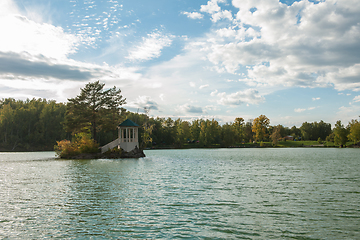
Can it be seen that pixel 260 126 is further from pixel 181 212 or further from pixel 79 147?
pixel 181 212

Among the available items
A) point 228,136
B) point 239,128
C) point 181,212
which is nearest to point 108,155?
point 181,212

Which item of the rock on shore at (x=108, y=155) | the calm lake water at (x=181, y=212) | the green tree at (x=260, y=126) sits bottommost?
the calm lake water at (x=181, y=212)

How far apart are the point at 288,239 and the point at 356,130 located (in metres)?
115

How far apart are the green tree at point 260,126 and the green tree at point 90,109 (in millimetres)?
90223

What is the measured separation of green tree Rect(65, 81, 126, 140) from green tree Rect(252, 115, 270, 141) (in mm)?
90223

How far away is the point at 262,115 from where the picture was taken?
428 feet

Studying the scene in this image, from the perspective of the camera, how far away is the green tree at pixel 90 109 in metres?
51.6

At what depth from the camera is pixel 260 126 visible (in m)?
128

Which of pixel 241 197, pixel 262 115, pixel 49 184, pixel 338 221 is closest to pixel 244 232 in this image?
pixel 338 221

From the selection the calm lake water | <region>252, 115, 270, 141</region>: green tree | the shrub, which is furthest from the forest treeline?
the calm lake water

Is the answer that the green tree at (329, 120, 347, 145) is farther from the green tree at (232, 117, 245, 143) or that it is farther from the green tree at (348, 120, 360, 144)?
the green tree at (232, 117, 245, 143)

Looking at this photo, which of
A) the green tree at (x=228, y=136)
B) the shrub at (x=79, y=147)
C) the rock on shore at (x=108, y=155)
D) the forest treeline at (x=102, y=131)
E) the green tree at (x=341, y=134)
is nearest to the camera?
the rock on shore at (x=108, y=155)

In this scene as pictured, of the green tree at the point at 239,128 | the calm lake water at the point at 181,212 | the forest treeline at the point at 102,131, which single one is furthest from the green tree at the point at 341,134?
the calm lake water at the point at 181,212

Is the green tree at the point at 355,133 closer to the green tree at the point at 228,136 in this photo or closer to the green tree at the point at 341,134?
the green tree at the point at 341,134
